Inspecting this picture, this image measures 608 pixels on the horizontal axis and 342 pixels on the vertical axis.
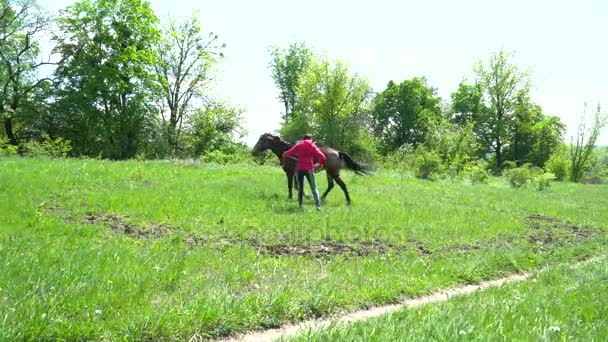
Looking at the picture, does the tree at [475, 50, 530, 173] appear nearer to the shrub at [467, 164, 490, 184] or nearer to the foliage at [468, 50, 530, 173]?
the foliage at [468, 50, 530, 173]

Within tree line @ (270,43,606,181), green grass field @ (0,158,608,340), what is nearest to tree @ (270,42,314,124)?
tree line @ (270,43,606,181)

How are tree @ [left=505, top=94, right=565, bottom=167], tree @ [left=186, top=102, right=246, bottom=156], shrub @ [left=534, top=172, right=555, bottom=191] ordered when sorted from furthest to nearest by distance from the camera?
tree @ [left=505, top=94, right=565, bottom=167]
tree @ [left=186, top=102, right=246, bottom=156]
shrub @ [left=534, top=172, right=555, bottom=191]

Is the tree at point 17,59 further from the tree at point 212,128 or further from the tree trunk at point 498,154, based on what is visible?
the tree trunk at point 498,154

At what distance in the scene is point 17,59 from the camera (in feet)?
150

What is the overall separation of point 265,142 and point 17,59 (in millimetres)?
38695

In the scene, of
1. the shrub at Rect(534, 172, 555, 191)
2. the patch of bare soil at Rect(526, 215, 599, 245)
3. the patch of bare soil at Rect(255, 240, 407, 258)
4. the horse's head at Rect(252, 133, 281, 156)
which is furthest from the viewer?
the shrub at Rect(534, 172, 555, 191)

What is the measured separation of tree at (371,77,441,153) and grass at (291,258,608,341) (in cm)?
6505

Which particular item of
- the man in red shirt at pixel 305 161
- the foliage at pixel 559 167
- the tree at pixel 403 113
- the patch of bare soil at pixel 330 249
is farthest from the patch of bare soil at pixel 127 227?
the tree at pixel 403 113

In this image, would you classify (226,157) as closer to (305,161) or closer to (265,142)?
(265,142)

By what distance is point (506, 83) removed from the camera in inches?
2667

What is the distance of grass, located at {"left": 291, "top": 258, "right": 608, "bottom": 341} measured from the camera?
4.63 metres

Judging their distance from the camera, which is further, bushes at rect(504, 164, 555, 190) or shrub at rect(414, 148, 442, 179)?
shrub at rect(414, 148, 442, 179)

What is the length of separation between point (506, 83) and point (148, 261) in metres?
69.3

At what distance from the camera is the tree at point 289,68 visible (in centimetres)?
7656
